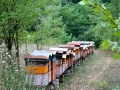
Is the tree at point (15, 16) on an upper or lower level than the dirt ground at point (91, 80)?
upper

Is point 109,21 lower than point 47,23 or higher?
lower

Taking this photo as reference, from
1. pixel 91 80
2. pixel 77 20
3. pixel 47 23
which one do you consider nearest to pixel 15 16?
pixel 91 80

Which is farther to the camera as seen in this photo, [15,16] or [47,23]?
[47,23]

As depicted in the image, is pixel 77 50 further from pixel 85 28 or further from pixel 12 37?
pixel 85 28

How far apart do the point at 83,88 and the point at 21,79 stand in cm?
Answer: 500

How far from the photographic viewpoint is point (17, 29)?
7957mm

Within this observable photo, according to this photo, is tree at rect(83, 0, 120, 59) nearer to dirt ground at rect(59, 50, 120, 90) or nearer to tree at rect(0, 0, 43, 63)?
tree at rect(0, 0, 43, 63)

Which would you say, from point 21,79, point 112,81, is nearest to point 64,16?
point 112,81

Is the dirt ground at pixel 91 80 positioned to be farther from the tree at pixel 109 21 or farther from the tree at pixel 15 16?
the tree at pixel 109 21

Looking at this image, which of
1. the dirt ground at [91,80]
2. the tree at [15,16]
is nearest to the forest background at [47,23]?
the tree at [15,16]

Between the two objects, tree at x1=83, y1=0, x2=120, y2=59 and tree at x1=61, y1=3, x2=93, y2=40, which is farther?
tree at x1=61, y1=3, x2=93, y2=40

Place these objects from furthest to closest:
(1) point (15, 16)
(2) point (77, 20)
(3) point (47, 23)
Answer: (2) point (77, 20)
(3) point (47, 23)
(1) point (15, 16)

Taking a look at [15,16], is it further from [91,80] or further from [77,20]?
[77,20]

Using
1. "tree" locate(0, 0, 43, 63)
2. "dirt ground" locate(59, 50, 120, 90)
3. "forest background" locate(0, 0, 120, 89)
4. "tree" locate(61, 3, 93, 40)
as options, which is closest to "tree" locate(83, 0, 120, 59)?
"forest background" locate(0, 0, 120, 89)
